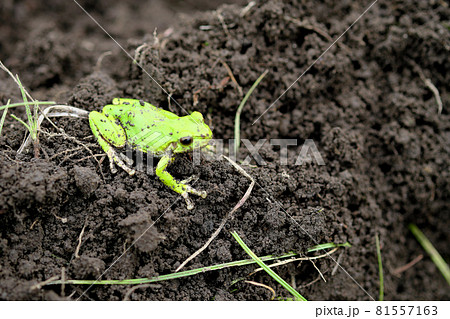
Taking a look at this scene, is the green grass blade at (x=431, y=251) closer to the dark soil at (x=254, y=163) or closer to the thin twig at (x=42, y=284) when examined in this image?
the dark soil at (x=254, y=163)

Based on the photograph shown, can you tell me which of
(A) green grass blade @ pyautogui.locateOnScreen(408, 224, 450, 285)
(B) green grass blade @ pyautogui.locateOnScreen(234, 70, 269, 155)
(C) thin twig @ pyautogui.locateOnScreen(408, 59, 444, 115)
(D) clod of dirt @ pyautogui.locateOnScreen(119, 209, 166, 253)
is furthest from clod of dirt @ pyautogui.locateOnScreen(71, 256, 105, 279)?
(C) thin twig @ pyautogui.locateOnScreen(408, 59, 444, 115)

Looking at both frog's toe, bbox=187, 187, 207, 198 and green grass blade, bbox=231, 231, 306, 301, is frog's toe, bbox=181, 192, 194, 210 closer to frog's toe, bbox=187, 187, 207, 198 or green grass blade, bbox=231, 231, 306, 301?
frog's toe, bbox=187, 187, 207, 198

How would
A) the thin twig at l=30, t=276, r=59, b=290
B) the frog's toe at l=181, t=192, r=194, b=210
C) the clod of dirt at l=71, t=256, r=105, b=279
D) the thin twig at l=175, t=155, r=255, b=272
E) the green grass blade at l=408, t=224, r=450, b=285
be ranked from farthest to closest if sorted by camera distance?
1. the green grass blade at l=408, t=224, r=450, b=285
2. the frog's toe at l=181, t=192, r=194, b=210
3. the thin twig at l=175, t=155, r=255, b=272
4. the clod of dirt at l=71, t=256, r=105, b=279
5. the thin twig at l=30, t=276, r=59, b=290

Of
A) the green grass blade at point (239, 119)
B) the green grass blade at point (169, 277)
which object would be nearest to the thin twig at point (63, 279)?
the green grass blade at point (169, 277)

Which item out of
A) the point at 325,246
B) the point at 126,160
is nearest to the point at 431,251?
the point at 325,246

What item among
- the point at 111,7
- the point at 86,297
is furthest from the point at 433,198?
the point at 111,7

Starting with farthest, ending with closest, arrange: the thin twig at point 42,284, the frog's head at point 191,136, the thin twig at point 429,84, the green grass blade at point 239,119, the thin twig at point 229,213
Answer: the thin twig at point 429,84 < the green grass blade at point 239,119 < the frog's head at point 191,136 < the thin twig at point 229,213 < the thin twig at point 42,284

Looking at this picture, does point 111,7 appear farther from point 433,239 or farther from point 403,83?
point 433,239
